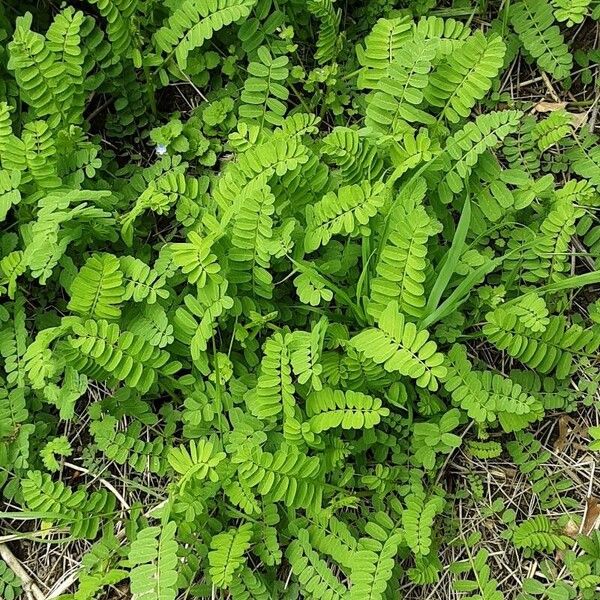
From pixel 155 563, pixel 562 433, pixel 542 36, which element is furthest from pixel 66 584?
pixel 542 36

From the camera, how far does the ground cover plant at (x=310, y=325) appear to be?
2410 millimetres

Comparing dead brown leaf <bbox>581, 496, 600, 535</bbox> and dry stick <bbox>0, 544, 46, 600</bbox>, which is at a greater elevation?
dead brown leaf <bbox>581, 496, 600, 535</bbox>

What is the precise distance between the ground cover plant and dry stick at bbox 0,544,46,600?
15mm

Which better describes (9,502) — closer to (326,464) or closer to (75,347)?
(75,347)

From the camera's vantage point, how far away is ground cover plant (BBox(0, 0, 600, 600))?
2.41 metres

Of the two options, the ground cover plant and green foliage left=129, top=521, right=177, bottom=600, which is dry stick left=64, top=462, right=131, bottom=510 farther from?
green foliage left=129, top=521, right=177, bottom=600

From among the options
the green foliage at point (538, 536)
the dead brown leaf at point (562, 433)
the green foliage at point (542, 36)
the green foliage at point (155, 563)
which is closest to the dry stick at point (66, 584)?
the green foliage at point (155, 563)

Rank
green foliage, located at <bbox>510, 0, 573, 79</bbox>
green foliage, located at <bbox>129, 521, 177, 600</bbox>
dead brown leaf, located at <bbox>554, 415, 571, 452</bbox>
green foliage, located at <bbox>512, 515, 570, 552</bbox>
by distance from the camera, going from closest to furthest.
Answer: green foliage, located at <bbox>129, 521, 177, 600</bbox> < green foliage, located at <bbox>512, 515, 570, 552</bbox> < dead brown leaf, located at <bbox>554, 415, 571, 452</bbox> < green foliage, located at <bbox>510, 0, 573, 79</bbox>

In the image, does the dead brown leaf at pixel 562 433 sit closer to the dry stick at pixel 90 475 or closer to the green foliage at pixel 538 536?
the green foliage at pixel 538 536

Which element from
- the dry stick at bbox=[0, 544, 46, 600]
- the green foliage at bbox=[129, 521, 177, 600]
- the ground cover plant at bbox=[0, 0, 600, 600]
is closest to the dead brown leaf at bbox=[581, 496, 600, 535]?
the ground cover plant at bbox=[0, 0, 600, 600]

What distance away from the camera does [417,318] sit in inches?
96.0

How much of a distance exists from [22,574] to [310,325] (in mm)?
1336

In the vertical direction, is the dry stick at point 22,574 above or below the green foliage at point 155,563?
below

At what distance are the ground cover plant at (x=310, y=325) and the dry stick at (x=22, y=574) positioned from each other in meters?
0.01
